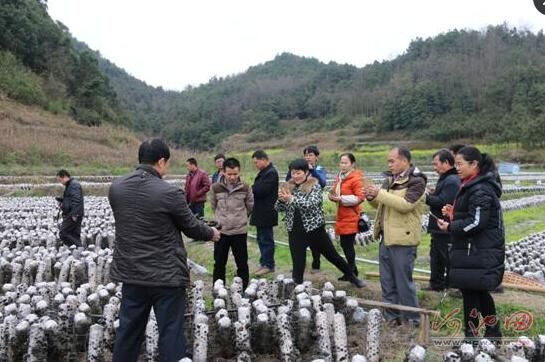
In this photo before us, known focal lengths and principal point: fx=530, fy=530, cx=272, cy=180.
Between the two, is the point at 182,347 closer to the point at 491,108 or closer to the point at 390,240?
the point at 390,240

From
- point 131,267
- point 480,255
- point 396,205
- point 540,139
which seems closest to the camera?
point 131,267

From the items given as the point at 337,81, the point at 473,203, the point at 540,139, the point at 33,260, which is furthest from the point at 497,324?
the point at 337,81

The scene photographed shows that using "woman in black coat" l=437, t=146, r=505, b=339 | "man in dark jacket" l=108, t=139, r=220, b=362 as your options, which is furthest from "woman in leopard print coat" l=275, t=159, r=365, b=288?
"man in dark jacket" l=108, t=139, r=220, b=362

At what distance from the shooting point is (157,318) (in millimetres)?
3412

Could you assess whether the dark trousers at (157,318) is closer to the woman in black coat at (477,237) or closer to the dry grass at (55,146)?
the woman in black coat at (477,237)

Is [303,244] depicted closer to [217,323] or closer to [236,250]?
[236,250]

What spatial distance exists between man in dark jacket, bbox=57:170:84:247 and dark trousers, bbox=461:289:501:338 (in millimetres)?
5432

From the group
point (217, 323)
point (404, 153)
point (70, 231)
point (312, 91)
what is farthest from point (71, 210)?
point (312, 91)

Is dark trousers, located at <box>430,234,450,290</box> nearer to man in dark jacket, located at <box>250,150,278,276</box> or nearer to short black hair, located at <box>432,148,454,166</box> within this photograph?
short black hair, located at <box>432,148,454,166</box>

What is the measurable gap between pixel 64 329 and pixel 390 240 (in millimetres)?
2757

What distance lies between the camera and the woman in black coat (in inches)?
153

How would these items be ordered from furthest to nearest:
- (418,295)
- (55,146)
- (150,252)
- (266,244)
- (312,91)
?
(312,91) → (55,146) → (266,244) → (418,295) → (150,252)

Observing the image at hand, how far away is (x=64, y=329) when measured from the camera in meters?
4.02

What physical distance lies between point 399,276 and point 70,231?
501 cm
